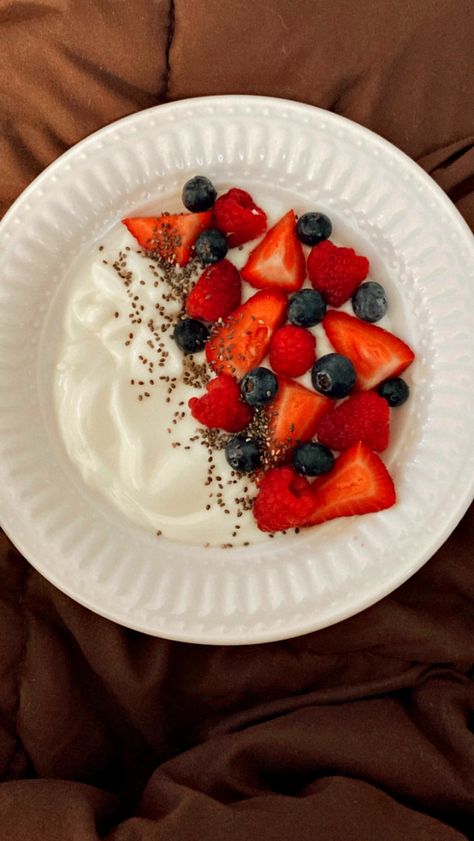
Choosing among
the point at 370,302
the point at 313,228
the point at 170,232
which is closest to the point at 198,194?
the point at 170,232

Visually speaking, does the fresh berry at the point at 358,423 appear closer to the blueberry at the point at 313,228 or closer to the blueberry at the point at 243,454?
the blueberry at the point at 243,454

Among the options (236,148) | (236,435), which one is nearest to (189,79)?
(236,148)

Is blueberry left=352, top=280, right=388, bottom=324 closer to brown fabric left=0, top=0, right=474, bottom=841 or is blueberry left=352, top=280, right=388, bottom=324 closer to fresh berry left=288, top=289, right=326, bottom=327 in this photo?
fresh berry left=288, top=289, right=326, bottom=327

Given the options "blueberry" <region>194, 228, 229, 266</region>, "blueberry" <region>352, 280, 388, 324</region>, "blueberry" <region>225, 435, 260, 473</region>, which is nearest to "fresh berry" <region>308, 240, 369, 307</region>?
"blueberry" <region>352, 280, 388, 324</region>

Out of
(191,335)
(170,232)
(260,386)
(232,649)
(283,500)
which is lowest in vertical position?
(232,649)

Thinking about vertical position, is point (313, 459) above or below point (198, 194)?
below

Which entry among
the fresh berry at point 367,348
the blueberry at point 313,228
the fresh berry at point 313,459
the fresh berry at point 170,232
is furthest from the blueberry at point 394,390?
the fresh berry at point 170,232

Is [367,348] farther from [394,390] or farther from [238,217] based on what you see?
[238,217]
